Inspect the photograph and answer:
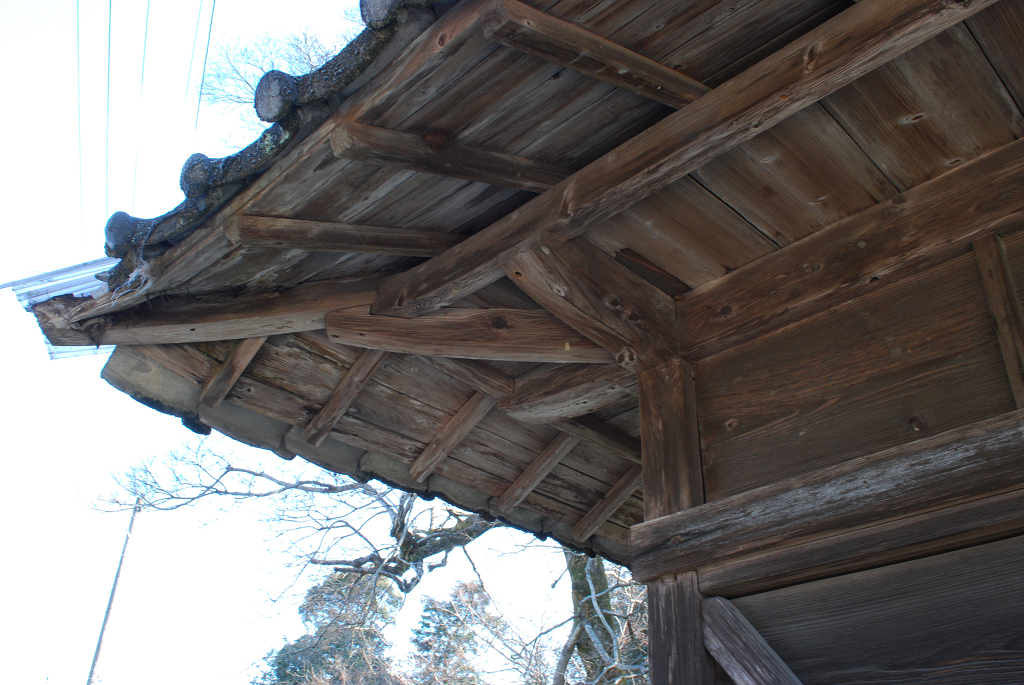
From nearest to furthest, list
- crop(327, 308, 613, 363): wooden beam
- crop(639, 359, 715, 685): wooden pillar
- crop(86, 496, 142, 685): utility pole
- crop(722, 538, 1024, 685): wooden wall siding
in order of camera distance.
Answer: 1. crop(722, 538, 1024, 685): wooden wall siding
2. crop(639, 359, 715, 685): wooden pillar
3. crop(327, 308, 613, 363): wooden beam
4. crop(86, 496, 142, 685): utility pole

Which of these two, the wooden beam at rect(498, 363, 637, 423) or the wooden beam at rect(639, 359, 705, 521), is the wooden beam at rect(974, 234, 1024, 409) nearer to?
the wooden beam at rect(639, 359, 705, 521)

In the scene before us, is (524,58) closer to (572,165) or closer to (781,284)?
(572,165)

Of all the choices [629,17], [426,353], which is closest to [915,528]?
[629,17]

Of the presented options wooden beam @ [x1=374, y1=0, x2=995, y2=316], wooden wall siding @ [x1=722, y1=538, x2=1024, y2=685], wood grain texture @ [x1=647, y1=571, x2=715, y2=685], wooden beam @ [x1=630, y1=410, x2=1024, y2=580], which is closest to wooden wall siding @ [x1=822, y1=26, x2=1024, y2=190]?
wooden beam @ [x1=374, y1=0, x2=995, y2=316]

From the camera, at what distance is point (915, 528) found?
1695 mm

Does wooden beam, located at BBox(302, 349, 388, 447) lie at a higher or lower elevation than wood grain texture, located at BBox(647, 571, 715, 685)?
higher

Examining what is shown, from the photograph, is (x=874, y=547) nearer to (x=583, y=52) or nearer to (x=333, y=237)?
(x=583, y=52)

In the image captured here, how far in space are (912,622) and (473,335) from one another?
164 cm

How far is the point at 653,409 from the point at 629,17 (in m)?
1.24

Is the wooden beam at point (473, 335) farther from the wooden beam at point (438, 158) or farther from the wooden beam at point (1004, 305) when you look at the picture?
the wooden beam at point (1004, 305)

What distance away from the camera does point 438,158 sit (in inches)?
82.6

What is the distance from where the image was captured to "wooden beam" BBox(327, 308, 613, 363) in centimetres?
267

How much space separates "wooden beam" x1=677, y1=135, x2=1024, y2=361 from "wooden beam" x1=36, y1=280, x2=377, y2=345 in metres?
1.33

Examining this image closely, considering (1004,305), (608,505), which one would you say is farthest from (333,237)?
(608,505)
